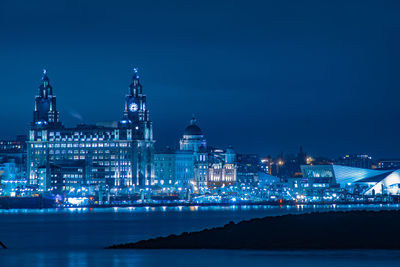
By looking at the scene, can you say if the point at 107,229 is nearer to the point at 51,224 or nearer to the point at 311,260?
the point at 51,224

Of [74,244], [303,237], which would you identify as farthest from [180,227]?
[303,237]

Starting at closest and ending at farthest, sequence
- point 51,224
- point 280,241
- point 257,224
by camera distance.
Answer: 1. point 280,241
2. point 257,224
3. point 51,224

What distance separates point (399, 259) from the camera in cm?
6638

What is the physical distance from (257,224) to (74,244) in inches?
716

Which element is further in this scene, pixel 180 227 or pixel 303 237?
pixel 180 227

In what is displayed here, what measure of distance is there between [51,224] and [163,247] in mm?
64552

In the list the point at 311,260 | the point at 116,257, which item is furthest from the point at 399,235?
the point at 116,257

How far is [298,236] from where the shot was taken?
79750 mm

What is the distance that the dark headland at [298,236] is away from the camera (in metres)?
76.2

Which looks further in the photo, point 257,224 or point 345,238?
point 257,224

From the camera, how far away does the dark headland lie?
76250 millimetres

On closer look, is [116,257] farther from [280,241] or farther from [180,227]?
[180,227]

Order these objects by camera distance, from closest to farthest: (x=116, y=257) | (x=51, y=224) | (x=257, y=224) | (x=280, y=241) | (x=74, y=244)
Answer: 1. (x=116, y=257)
2. (x=280, y=241)
3. (x=257, y=224)
4. (x=74, y=244)
5. (x=51, y=224)

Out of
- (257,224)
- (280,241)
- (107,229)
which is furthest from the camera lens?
(107,229)
